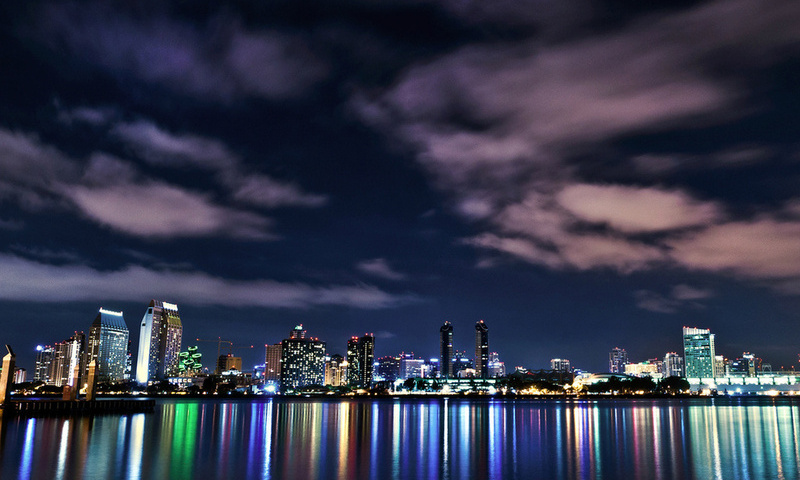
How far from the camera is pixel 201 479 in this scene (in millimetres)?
35031

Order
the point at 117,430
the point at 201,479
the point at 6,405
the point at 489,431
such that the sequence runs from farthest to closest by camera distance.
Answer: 1. the point at 6,405
2. the point at 489,431
3. the point at 117,430
4. the point at 201,479

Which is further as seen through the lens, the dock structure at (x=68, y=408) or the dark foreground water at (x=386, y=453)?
the dock structure at (x=68, y=408)

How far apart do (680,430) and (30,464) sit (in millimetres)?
68924

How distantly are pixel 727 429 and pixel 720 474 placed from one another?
45.1 meters

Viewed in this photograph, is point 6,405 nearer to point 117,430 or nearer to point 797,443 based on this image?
point 117,430

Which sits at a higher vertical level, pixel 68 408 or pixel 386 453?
pixel 68 408

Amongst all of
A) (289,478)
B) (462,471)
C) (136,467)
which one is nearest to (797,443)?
(462,471)

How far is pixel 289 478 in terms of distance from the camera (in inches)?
1421

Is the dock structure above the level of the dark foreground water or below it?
above

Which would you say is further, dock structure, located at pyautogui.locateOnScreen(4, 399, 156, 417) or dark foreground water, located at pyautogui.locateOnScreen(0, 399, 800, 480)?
dock structure, located at pyautogui.locateOnScreen(4, 399, 156, 417)

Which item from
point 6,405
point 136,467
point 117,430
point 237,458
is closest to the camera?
point 136,467

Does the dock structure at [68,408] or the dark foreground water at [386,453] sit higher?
the dock structure at [68,408]

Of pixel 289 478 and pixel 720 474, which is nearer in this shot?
pixel 289 478

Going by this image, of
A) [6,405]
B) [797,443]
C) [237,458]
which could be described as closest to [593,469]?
[237,458]
